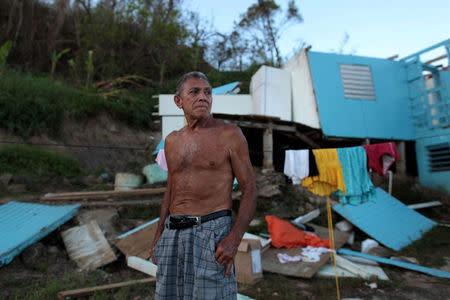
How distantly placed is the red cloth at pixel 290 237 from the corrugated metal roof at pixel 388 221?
4.96 feet

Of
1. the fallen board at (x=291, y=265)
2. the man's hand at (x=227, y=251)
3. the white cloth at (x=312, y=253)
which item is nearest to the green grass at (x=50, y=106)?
the fallen board at (x=291, y=265)

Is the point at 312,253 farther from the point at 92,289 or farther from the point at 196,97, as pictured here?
the point at 196,97

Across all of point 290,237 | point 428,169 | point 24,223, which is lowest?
point 290,237

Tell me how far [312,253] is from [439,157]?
6281 millimetres

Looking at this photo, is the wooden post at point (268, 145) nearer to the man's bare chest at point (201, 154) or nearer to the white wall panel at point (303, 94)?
the white wall panel at point (303, 94)

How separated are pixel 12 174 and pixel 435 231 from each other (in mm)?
10278

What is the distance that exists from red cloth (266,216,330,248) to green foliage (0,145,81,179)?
585 centimetres

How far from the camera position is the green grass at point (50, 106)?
8797mm

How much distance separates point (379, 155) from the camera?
4.40 metres

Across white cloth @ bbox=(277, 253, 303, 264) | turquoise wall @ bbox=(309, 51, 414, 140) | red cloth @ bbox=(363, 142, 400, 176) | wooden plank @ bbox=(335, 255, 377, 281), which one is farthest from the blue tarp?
wooden plank @ bbox=(335, 255, 377, 281)

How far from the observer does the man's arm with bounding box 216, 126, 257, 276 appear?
1.54 m

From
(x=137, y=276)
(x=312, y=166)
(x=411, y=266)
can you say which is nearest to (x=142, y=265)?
(x=137, y=276)

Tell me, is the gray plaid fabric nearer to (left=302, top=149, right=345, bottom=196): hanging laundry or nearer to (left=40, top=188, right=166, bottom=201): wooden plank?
(left=302, top=149, right=345, bottom=196): hanging laundry

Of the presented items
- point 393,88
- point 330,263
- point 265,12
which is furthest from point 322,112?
point 265,12
